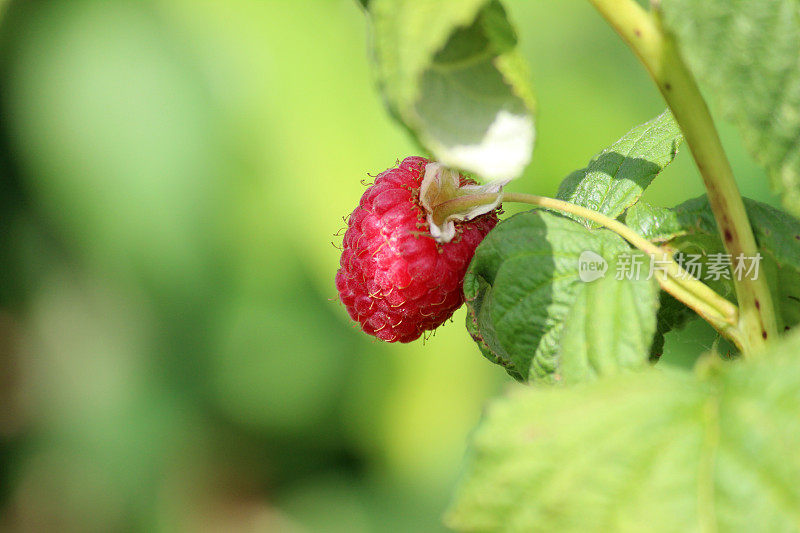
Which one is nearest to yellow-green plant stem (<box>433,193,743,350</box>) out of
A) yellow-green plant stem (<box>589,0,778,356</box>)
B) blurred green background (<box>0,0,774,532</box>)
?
yellow-green plant stem (<box>589,0,778,356</box>)

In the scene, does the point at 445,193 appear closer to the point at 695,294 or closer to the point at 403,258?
the point at 403,258

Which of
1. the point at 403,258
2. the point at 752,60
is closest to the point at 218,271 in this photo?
the point at 403,258

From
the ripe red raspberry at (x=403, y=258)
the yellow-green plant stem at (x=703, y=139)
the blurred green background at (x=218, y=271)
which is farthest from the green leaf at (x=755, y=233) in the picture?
the blurred green background at (x=218, y=271)

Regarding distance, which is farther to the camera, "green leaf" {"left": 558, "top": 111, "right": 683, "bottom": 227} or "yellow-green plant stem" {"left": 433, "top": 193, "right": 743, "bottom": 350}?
"green leaf" {"left": 558, "top": 111, "right": 683, "bottom": 227}

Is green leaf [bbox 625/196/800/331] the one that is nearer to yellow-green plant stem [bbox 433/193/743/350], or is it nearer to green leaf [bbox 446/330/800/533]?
yellow-green plant stem [bbox 433/193/743/350]

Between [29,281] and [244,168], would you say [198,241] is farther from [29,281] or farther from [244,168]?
[29,281]

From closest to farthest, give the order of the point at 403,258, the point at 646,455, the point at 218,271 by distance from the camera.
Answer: the point at 646,455 < the point at 403,258 < the point at 218,271
